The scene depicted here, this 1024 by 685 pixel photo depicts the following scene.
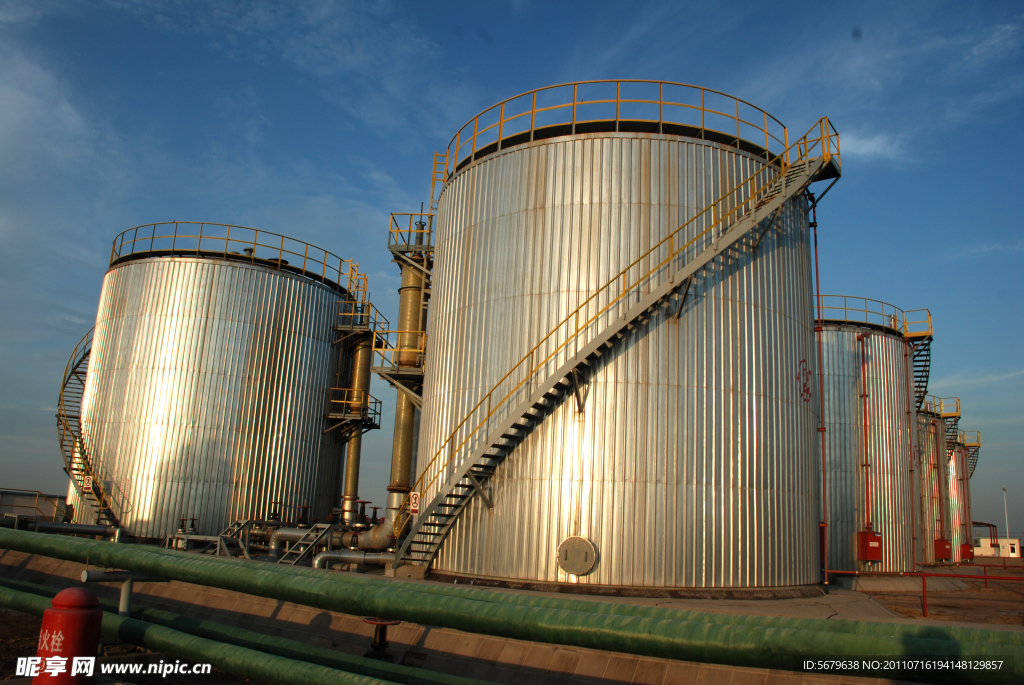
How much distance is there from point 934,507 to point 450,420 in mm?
30697

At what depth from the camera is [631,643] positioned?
5473 millimetres

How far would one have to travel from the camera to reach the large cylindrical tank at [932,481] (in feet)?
111

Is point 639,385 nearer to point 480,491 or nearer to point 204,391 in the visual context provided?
point 480,491

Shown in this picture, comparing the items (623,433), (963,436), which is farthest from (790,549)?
(963,436)

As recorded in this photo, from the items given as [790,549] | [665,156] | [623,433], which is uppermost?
[665,156]

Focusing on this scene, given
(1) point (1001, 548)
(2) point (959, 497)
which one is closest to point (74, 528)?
(2) point (959, 497)

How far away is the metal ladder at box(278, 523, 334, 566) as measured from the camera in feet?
71.8

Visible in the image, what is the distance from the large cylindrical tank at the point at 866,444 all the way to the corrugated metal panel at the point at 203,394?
22751mm

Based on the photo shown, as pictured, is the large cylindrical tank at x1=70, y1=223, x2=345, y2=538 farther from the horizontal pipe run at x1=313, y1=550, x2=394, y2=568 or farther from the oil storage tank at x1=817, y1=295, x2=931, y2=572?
the oil storage tank at x1=817, y1=295, x2=931, y2=572

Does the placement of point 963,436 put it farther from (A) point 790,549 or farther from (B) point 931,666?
(B) point 931,666

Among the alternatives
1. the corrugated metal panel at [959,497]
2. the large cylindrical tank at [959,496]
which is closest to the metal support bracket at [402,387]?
the large cylindrical tank at [959,496]

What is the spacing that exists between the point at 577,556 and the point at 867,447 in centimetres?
1959

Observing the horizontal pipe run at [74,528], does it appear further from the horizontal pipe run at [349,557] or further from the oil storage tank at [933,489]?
the oil storage tank at [933,489]

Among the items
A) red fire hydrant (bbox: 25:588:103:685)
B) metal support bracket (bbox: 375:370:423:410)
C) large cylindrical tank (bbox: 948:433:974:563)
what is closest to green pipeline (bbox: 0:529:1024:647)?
red fire hydrant (bbox: 25:588:103:685)
